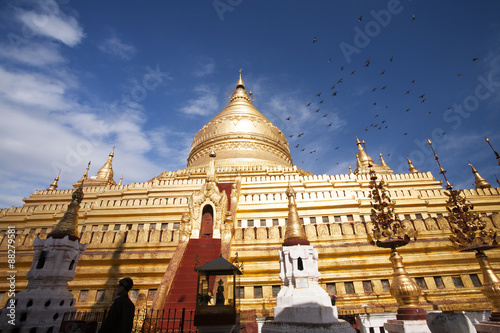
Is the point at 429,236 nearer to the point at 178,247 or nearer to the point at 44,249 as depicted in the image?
the point at 178,247

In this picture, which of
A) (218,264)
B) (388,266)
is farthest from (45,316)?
(388,266)

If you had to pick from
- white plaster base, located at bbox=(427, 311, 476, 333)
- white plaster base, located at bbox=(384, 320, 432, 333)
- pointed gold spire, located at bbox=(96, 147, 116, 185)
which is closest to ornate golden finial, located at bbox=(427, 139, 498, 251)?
white plaster base, located at bbox=(384, 320, 432, 333)

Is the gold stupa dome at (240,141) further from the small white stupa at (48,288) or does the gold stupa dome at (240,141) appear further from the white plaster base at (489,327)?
the white plaster base at (489,327)

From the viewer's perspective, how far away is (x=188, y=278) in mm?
10797

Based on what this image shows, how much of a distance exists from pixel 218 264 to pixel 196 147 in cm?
3039

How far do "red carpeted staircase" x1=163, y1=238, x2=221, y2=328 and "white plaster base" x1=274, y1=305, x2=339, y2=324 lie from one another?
3.14 m

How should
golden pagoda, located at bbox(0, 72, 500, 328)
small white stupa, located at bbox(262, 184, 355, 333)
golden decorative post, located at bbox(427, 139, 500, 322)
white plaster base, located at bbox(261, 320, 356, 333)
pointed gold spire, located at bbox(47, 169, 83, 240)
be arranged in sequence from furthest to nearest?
golden pagoda, located at bbox(0, 72, 500, 328), pointed gold spire, located at bbox(47, 169, 83, 240), golden decorative post, located at bbox(427, 139, 500, 322), small white stupa, located at bbox(262, 184, 355, 333), white plaster base, located at bbox(261, 320, 356, 333)

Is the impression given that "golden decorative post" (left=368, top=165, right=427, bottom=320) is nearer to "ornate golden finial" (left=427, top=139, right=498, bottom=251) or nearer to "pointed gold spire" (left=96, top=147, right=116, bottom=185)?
"ornate golden finial" (left=427, top=139, right=498, bottom=251)

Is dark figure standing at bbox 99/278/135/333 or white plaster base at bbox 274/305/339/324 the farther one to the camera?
white plaster base at bbox 274/305/339/324

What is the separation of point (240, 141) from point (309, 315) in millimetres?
28172

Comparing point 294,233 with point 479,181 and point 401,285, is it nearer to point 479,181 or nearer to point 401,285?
point 401,285

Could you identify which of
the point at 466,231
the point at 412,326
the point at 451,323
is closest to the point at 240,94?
the point at 466,231

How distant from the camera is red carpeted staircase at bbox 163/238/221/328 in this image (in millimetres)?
9344

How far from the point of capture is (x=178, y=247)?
41.4 ft
